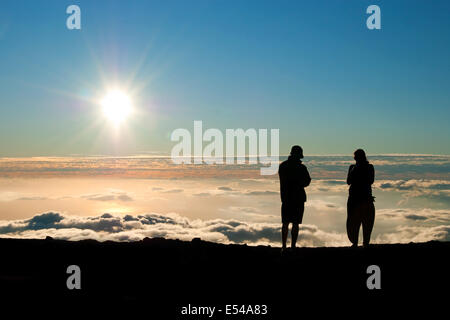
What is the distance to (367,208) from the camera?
11.6 meters

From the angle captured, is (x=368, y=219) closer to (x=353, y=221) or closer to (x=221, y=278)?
Result: (x=353, y=221)

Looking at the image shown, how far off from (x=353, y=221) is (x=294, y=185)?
216cm

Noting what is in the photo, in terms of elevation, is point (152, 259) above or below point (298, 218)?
below

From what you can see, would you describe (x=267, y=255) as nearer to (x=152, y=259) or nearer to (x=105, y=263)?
(x=152, y=259)

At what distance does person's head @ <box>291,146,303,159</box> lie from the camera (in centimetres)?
1098

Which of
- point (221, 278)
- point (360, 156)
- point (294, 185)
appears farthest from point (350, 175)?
point (221, 278)

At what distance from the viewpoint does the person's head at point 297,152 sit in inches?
432

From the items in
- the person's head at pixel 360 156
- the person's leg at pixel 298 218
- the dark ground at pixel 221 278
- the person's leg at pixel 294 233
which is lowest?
the dark ground at pixel 221 278

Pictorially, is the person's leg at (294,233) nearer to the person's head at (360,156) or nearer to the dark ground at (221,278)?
the dark ground at (221,278)

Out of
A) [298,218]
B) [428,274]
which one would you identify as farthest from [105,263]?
[428,274]

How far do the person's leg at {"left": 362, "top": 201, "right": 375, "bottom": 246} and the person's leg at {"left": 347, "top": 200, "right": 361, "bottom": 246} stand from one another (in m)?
0.16

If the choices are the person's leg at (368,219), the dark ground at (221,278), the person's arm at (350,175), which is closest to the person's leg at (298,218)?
the dark ground at (221,278)
